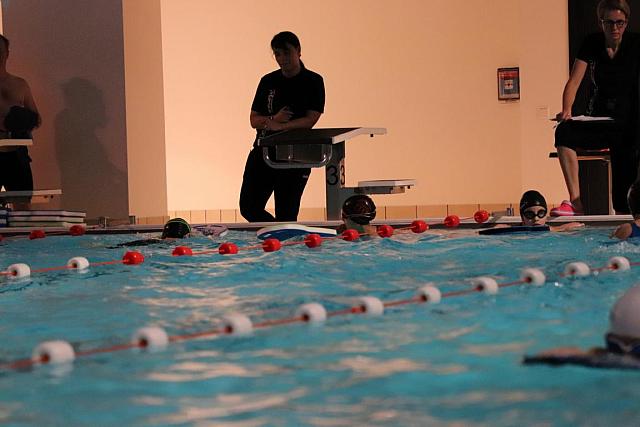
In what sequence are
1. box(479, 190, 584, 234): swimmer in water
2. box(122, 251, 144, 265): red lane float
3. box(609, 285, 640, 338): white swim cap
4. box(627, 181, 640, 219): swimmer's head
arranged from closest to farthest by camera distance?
box(609, 285, 640, 338): white swim cap
box(627, 181, 640, 219): swimmer's head
box(122, 251, 144, 265): red lane float
box(479, 190, 584, 234): swimmer in water

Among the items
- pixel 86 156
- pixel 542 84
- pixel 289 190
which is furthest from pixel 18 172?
pixel 542 84

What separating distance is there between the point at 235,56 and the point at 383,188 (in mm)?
6494

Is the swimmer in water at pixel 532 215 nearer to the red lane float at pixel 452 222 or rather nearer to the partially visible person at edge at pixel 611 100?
the partially visible person at edge at pixel 611 100

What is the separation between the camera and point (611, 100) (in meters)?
8.52

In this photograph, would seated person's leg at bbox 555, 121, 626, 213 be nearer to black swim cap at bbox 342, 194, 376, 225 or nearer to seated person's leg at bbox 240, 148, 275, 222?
black swim cap at bbox 342, 194, 376, 225

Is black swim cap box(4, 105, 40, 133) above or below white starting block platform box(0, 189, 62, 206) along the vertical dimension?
above

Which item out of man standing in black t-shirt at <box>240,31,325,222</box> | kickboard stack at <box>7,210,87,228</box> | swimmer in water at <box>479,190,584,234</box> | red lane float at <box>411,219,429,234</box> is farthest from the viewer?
kickboard stack at <box>7,210,87,228</box>

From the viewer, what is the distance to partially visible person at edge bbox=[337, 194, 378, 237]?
7941mm

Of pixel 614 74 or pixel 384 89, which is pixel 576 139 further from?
pixel 384 89

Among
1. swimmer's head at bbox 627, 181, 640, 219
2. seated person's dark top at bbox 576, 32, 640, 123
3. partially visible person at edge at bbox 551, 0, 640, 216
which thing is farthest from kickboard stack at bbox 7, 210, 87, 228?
swimmer's head at bbox 627, 181, 640, 219

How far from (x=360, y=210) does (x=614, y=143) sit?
2.13 meters

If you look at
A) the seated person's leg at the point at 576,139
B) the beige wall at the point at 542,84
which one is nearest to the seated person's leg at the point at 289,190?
the seated person's leg at the point at 576,139

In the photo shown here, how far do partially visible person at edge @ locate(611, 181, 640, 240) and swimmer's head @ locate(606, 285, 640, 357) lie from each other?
3329 mm

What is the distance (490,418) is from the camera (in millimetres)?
2906
